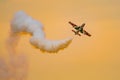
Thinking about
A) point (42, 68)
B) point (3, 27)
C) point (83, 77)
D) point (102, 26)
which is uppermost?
point (3, 27)

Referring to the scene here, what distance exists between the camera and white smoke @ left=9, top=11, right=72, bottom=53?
11.3 feet

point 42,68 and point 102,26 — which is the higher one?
point 102,26

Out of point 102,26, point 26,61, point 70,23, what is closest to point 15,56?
point 26,61

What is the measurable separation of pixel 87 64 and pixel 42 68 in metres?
0.80

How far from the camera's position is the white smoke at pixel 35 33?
3447mm

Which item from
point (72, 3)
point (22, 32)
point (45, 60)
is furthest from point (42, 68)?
point (72, 3)

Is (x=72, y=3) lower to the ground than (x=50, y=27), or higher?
higher

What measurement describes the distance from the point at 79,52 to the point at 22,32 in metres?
1.12

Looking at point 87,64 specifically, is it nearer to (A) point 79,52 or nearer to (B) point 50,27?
(A) point 79,52

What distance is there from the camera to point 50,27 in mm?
4871

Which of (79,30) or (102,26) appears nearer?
(79,30)

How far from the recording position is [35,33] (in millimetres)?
3807

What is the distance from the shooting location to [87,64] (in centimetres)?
470

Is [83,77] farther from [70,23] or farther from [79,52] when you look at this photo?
[70,23]
